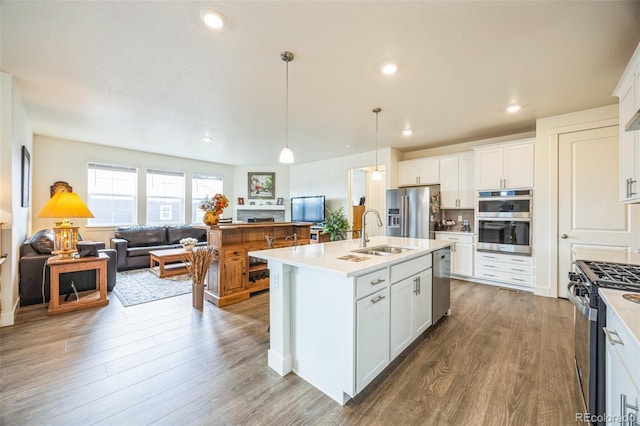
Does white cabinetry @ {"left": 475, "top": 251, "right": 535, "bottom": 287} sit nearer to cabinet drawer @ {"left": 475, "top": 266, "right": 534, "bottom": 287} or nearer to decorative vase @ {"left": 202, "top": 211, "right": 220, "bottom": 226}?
cabinet drawer @ {"left": 475, "top": 266, "right": 534, "bottom": 287}

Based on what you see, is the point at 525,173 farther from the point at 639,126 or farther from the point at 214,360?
the point at 214,360

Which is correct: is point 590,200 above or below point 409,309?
above

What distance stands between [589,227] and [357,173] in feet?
15.2

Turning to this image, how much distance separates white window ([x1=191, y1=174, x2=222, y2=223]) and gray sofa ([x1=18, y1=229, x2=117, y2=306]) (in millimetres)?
3511

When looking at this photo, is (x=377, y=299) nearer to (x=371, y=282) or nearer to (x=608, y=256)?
(x=371, y=282)

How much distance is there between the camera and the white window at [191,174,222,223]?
7250mm

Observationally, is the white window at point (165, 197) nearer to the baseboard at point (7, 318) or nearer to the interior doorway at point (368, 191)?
the baseboard at point (7, 318)

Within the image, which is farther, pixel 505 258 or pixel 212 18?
pixel 505 258

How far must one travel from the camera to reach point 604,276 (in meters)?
1.47

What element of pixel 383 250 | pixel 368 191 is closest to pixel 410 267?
pixel 383 250

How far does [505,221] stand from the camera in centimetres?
420

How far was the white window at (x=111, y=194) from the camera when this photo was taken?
5.75 meters

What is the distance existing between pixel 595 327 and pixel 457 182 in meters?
3.94

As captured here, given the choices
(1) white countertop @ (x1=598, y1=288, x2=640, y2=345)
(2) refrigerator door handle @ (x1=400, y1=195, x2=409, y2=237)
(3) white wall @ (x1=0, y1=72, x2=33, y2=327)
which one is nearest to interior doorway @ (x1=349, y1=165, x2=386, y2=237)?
(2) refrigerator door handle @ (x1=400, y1=195, x2=409, y2=237)
